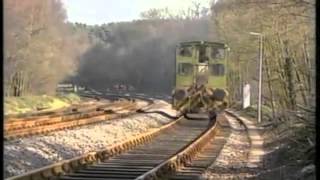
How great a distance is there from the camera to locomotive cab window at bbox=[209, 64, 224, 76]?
106 feet

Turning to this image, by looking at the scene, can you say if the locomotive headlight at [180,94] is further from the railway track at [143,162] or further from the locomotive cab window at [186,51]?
the railway track at [143,162]

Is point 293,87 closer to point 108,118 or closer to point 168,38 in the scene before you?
point 108,118

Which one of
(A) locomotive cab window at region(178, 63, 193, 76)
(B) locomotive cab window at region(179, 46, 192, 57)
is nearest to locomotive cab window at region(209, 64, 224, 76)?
(A) locomotive cab window at region(178, 63, 193, 76)

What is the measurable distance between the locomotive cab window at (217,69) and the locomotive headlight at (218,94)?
2.67ft

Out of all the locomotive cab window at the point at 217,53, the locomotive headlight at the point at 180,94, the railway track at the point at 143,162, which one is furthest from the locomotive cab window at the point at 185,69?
the railway track at the point at 143,162

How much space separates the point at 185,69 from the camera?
32.7 meters

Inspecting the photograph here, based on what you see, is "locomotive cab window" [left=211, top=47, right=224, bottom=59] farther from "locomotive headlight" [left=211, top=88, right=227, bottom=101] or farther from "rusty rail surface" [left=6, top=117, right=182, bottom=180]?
"rusty rail surface" [left=6, top=117, right=182, bottom=180]

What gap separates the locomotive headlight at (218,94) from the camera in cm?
3278

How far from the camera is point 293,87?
2661 cm

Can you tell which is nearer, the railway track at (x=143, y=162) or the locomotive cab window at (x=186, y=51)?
the railway track at (x=143, y=162)

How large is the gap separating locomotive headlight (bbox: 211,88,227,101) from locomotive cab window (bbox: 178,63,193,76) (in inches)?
56.1

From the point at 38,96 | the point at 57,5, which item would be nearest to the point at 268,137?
the point at 57,5

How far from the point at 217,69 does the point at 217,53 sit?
750mm

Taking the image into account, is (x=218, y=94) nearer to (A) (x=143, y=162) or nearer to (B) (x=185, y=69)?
(B) (x=185, y=69)
